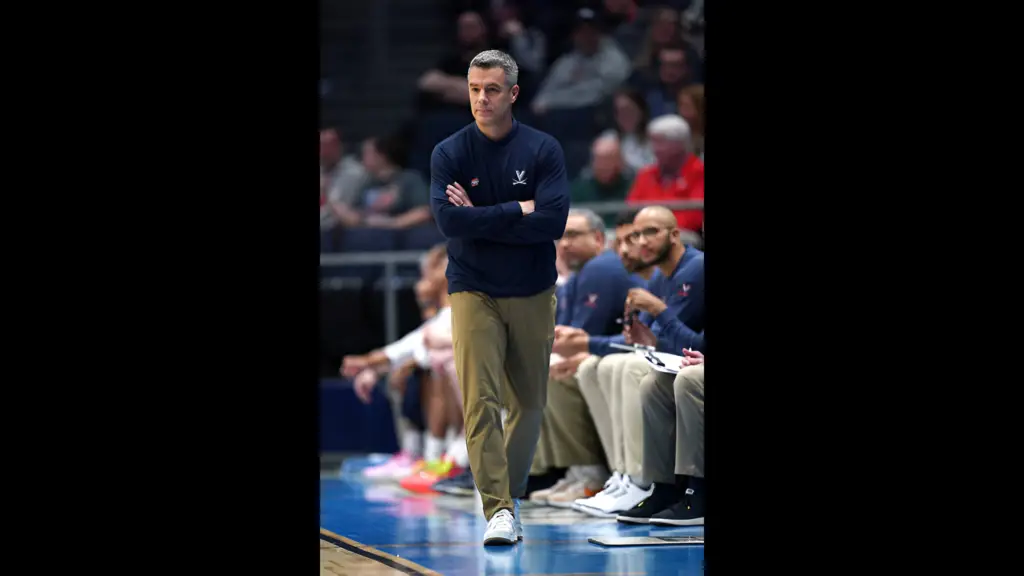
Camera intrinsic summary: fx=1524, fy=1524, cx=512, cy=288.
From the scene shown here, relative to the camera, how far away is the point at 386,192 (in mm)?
12273

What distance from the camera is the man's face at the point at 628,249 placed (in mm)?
7059

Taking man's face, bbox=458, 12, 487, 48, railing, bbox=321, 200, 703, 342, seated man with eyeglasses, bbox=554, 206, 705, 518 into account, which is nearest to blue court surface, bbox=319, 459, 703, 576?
seated man with eyeglasses, bbox=554, 206, 705, 518

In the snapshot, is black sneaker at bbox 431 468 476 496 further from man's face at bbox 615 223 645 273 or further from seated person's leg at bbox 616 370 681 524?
seated person's leg at bbox 616 370 681 524

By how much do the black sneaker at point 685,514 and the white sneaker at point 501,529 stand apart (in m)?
0.92

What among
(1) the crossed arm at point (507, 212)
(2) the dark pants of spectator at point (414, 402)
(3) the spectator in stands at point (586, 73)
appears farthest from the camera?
(3) the spectator in stands at point (586, 73)

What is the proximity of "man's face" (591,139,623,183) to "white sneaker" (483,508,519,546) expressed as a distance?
15.0ft

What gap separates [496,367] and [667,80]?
569 centimetres

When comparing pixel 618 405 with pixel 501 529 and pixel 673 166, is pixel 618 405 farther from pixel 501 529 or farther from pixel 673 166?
pixel 673 166

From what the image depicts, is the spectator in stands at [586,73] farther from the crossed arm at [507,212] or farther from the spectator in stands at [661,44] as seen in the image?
the crossed arm at [507,212]

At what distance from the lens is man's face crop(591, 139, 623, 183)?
10.2 metres

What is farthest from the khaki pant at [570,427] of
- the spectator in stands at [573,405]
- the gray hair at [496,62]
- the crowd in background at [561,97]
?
the crowd in background at [561,97]
